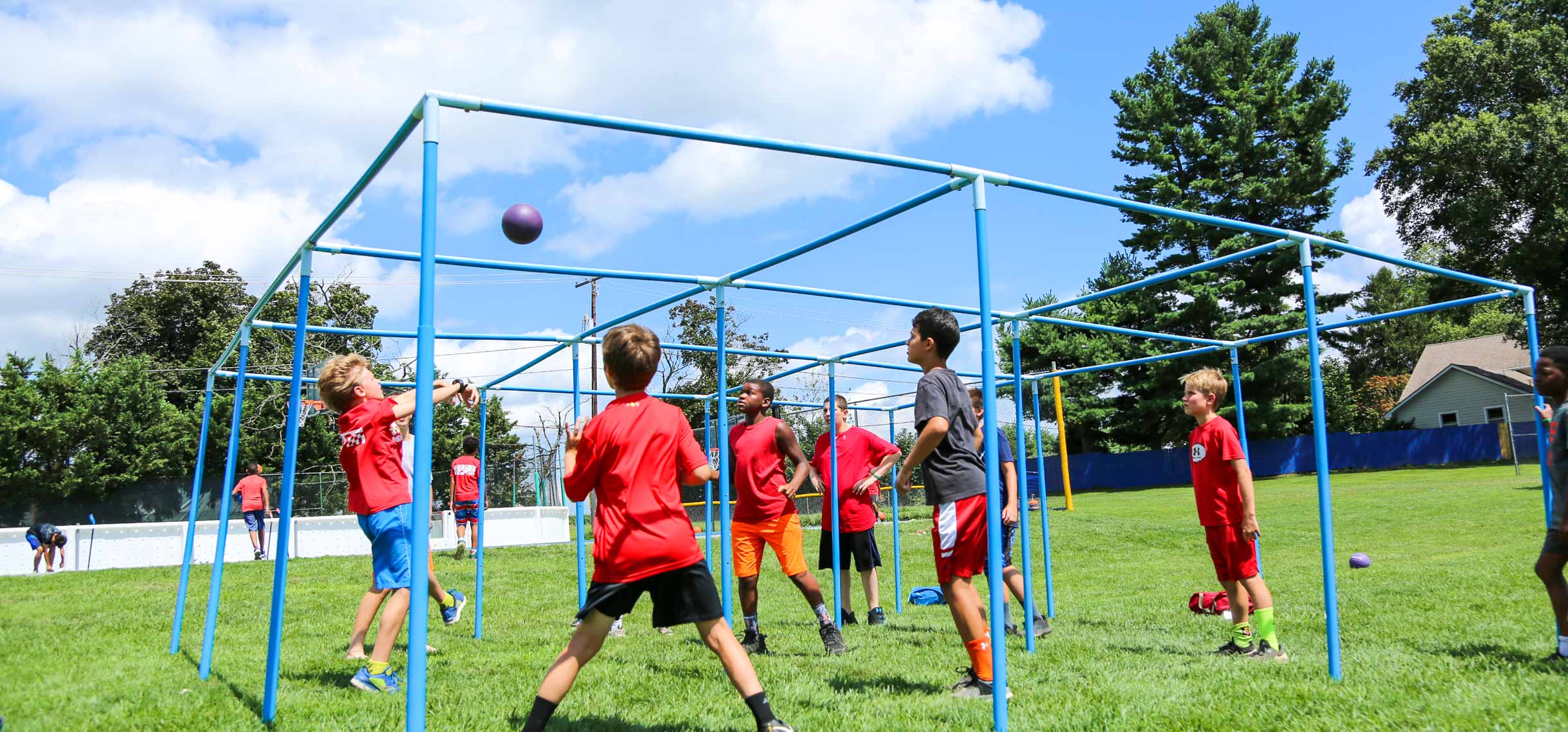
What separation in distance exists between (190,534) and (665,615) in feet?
13.5

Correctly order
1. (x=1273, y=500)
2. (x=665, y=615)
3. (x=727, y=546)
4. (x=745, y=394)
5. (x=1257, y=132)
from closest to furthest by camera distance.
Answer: (x=665, y=615), (x=727, y=546), (x=745, y=394), (x=1273, y=500), (x=1257, y=132)

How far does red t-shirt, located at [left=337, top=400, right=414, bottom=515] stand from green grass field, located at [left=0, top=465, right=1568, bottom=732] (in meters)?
0.93

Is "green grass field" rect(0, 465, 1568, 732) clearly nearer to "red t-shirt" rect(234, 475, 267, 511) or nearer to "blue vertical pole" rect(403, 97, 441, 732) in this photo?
"blue vertical pole" rect(403, 97, 441, 732)

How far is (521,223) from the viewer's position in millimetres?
4965

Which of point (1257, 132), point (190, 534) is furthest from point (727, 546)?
point (1257, 132)

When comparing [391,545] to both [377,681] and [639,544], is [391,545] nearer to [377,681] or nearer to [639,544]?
[377,681]

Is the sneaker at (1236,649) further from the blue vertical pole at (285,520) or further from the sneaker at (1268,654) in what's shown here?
the blue vertical pole at (285,520)

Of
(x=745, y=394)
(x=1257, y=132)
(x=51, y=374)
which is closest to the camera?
(x=745, y=394)

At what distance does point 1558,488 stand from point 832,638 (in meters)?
3.91

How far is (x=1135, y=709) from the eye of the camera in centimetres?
394

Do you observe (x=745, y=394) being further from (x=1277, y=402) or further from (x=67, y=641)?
(x=1277, y=402)

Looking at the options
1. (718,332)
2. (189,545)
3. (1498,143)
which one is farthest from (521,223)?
(1498,143)

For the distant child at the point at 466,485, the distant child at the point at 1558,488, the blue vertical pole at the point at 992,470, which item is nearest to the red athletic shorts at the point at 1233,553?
the distant child at the point at 1558,488

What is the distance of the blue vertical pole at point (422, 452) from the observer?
2672mm
